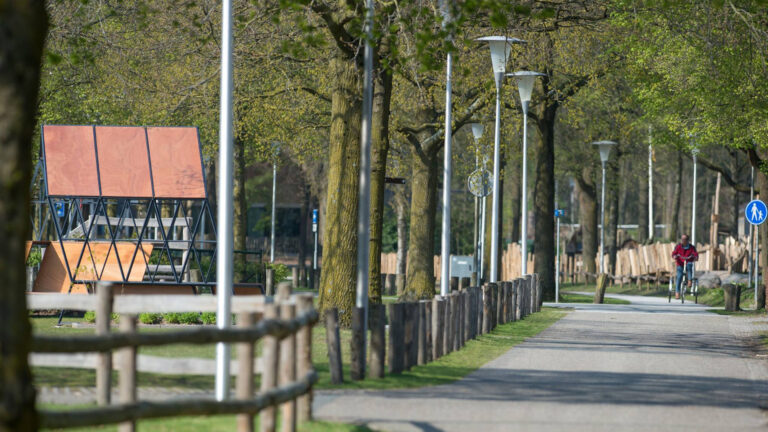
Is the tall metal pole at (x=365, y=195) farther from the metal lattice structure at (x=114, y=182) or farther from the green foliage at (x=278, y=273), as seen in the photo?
the green foliage at (x=278, y=273)

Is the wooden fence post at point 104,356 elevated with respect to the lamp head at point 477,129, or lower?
lower

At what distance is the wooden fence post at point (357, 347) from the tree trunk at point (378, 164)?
24.9 feet

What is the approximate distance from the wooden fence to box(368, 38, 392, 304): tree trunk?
9.74m

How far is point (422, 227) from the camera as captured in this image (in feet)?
90.1

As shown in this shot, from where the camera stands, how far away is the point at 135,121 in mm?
31453

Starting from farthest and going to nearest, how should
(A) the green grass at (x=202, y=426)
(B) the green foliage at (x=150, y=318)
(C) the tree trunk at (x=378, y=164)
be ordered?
1. (C) the tree trunk at (x=378, y=164)
2. (B) the green foliage at (x=150, y=318)
3. (A) the green grass at (x=202, y=426)

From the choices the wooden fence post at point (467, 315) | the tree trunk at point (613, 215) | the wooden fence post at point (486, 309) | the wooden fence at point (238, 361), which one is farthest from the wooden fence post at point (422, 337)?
the tree trunk at point (613, 215)

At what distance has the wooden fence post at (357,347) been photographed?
38.4ft

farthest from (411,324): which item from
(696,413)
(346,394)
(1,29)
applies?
(1,29)

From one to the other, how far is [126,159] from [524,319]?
8.52 m

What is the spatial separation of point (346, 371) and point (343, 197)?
6119mm

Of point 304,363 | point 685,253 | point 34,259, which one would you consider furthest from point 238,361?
point 685,253

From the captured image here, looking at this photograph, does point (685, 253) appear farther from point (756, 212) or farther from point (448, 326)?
point (448, 326)

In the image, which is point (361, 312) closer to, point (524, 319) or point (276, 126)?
point (524, 319)
